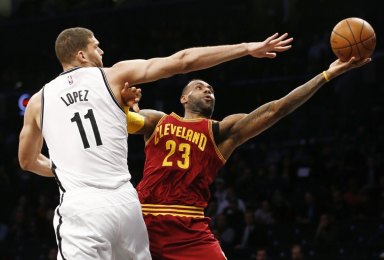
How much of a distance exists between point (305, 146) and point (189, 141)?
33.1ft

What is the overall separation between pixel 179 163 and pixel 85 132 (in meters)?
1.78

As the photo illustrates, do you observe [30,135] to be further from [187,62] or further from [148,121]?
[148,121]

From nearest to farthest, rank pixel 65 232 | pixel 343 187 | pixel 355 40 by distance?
1. pixel 65 232
2. pixel 355 40
3. pixel 343 187

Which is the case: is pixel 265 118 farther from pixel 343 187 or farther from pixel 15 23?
pixel 15 23

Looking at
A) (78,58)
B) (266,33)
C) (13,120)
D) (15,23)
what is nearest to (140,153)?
(13,120)

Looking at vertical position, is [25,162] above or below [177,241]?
above

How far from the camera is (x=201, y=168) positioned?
721 cm

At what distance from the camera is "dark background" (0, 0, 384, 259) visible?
14.5 metres

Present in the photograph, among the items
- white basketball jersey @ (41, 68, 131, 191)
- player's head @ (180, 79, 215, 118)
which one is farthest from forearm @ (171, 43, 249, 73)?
player's head @ (180, 79, 215, 118)

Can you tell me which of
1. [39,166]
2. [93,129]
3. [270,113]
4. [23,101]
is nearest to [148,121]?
[270,113]

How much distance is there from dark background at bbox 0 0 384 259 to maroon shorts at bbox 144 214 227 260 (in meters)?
6.79

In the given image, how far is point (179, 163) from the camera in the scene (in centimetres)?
719

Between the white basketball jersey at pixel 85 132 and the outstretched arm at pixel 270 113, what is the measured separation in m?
1.85

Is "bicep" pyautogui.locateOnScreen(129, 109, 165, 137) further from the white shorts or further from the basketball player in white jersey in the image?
the white shorts
